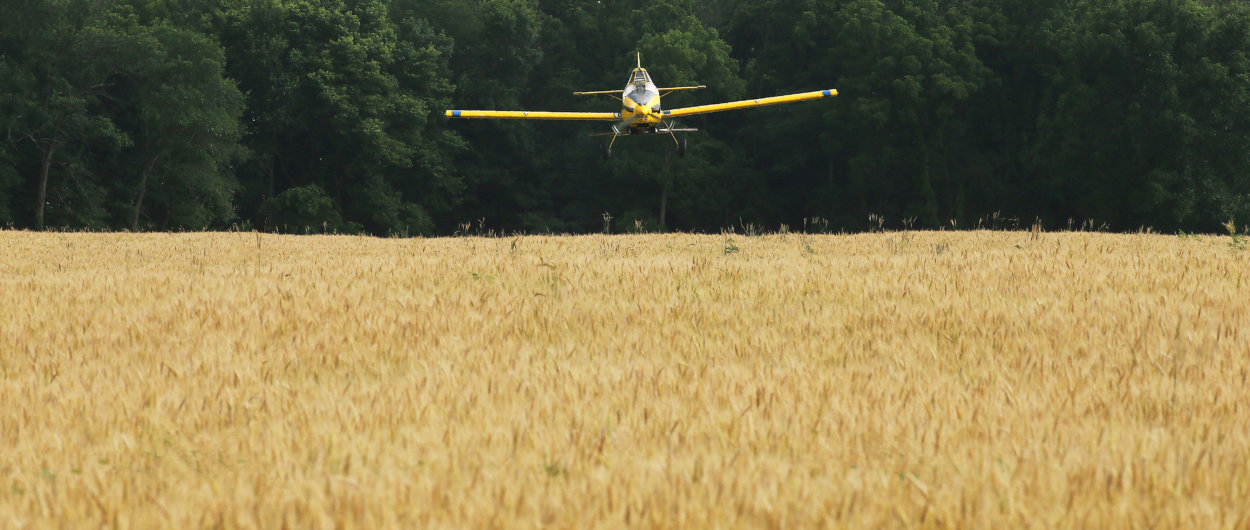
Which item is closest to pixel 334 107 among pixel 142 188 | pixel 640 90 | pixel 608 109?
pixel 142 188

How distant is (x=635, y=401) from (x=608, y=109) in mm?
56177

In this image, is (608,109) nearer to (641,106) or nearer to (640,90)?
(640,90)

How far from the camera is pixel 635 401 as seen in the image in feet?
15.9

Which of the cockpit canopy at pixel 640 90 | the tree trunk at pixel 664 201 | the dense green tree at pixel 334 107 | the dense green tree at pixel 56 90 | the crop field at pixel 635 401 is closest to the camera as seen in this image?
the crop field at pixel 635 401

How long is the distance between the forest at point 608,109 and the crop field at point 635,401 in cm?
3191

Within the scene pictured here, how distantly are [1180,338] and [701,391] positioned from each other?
3220 millimetres

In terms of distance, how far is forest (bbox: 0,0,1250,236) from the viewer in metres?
46.3

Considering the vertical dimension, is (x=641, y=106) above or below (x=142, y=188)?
above

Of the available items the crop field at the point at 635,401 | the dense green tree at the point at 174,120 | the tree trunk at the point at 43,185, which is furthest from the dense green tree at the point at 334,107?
the crop field at the point at 635,401

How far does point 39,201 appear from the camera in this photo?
44688mm

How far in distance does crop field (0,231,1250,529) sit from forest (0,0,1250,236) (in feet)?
105

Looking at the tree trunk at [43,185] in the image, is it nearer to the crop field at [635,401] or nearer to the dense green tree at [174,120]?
the dense green tree at [174,120]

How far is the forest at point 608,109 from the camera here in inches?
1823

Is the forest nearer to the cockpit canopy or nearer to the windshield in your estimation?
the cockpit canopy
